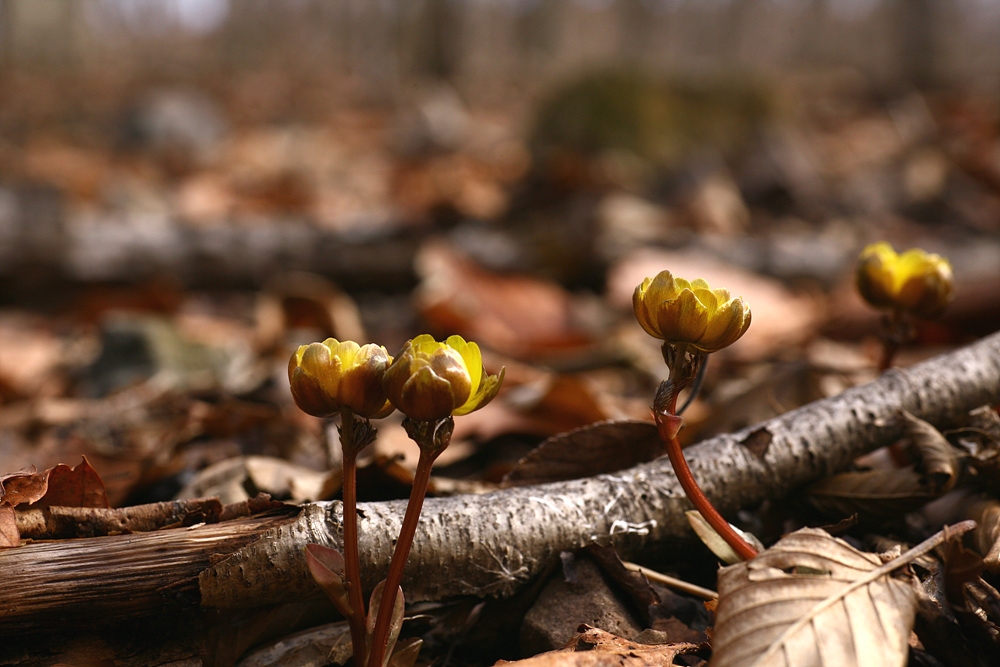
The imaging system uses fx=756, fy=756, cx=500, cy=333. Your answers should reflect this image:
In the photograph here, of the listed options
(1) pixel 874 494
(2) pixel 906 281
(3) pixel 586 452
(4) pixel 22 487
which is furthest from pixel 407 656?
(2) pixel 906 281

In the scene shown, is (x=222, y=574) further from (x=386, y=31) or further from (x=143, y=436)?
(x=386, y=31)

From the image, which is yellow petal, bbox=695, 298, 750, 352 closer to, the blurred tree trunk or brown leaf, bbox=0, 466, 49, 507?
brown leaf, bbox=0, 466, 49, 507

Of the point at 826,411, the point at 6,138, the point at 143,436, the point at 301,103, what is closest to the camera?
the point at 826,411

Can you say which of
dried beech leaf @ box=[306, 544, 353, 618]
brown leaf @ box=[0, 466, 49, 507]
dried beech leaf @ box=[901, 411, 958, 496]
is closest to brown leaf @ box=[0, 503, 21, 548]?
brown leaf @ box=[0, 466, 49, 507]

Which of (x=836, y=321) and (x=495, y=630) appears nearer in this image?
(x=495, y=630)

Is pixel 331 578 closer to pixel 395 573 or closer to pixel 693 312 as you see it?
pixel 395 573

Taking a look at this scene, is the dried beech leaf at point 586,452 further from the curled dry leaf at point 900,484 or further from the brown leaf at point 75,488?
the brown leaf at point 75,488

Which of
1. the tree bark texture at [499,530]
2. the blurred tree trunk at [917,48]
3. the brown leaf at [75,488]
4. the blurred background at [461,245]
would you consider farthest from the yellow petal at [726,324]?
the blurred tree trunk at [917,48]

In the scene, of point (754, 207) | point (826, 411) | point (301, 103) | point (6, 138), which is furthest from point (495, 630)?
point (301, 103)
